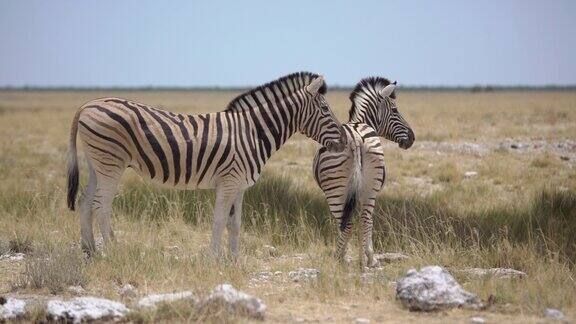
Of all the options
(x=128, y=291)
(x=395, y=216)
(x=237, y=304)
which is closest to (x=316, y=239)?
(x=395, y=216)

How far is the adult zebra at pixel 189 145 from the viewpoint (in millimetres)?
8391

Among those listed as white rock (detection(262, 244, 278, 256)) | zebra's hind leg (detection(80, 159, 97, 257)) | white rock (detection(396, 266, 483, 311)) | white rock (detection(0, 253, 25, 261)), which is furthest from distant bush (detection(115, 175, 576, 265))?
white rock (detection(396, 266, 483, 311))

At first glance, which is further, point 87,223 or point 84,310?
point 87,223

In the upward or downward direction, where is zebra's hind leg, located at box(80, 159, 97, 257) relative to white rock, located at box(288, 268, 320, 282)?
upward

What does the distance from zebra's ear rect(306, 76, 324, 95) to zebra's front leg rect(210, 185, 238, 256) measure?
1636 millimetres

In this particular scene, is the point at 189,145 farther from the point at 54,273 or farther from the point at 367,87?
the point at 367,87

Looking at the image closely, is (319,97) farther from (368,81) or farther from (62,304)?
(62,304)

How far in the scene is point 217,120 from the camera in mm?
8742

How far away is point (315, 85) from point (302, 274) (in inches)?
95.3

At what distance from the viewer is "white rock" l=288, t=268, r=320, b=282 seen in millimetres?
7824

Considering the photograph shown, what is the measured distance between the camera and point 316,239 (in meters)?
10.2

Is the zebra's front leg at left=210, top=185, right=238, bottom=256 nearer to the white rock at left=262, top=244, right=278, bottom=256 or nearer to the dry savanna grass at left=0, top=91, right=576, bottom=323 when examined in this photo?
the dry savanna grass at left=0, top=91, right=576, bottom=323

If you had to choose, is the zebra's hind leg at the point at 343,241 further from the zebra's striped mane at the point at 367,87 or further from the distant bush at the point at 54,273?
the distant bush at the point at 54,273

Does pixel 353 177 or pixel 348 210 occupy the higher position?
pixel 353 177
